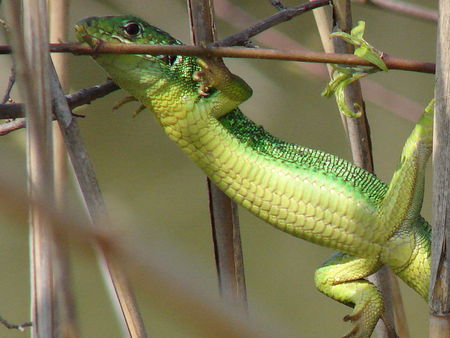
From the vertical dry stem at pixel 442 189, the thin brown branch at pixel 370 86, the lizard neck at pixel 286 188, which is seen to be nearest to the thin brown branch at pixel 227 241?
the lizard neck at pixel 286 188

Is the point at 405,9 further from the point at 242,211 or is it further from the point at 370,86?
the point at 242,211

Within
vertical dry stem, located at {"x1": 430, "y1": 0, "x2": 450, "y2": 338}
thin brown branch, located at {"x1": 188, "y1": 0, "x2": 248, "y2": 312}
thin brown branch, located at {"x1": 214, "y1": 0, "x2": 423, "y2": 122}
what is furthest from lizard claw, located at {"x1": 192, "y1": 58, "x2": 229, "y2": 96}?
thin brown branch, located at {"x1": 214, "y1": 0, "x2": 423, "y2": 122}

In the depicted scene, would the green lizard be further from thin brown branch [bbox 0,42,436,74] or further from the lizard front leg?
thin brown branch [bbox 0,42,436,74]

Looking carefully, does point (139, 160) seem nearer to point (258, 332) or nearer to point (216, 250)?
point (216, 250)

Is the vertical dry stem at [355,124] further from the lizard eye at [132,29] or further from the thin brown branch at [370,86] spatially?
the thin brown branch at [370,86]

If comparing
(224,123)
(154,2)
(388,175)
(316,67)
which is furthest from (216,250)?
(388,175)

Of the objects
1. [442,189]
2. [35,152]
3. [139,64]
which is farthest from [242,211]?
[35,152]

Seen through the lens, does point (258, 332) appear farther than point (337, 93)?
No
